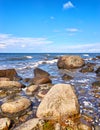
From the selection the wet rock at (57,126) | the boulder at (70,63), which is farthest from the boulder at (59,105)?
the boulder at (70,63)

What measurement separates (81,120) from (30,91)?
459 centimetres

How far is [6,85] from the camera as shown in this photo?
39.1ft

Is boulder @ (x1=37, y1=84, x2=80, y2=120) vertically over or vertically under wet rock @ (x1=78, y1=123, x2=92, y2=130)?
over

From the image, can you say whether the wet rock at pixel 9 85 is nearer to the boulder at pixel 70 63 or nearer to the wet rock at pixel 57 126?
the wet rock at pixel 57 126

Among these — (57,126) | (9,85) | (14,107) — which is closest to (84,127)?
(57,126)

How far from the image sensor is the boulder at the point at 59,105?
689cm

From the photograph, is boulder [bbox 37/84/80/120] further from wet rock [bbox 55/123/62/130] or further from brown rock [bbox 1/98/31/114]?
brown rock [bbox 1/98/31/114]

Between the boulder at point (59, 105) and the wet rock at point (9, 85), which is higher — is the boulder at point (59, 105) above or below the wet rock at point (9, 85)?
above

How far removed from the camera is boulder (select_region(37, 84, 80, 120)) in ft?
22.6

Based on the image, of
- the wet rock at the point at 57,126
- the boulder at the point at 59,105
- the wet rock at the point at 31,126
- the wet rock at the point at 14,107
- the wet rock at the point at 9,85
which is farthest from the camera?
the wet rock at the point at 9,85

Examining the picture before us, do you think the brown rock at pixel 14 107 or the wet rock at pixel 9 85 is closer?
the brown rock at pixel 14 107

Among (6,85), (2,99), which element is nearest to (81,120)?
(2,99)

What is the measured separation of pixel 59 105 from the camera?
279 inches

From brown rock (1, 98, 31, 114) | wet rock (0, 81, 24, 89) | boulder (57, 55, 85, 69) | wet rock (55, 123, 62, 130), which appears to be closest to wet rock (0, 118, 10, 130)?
brown rock (1, 98, 31, 114)
